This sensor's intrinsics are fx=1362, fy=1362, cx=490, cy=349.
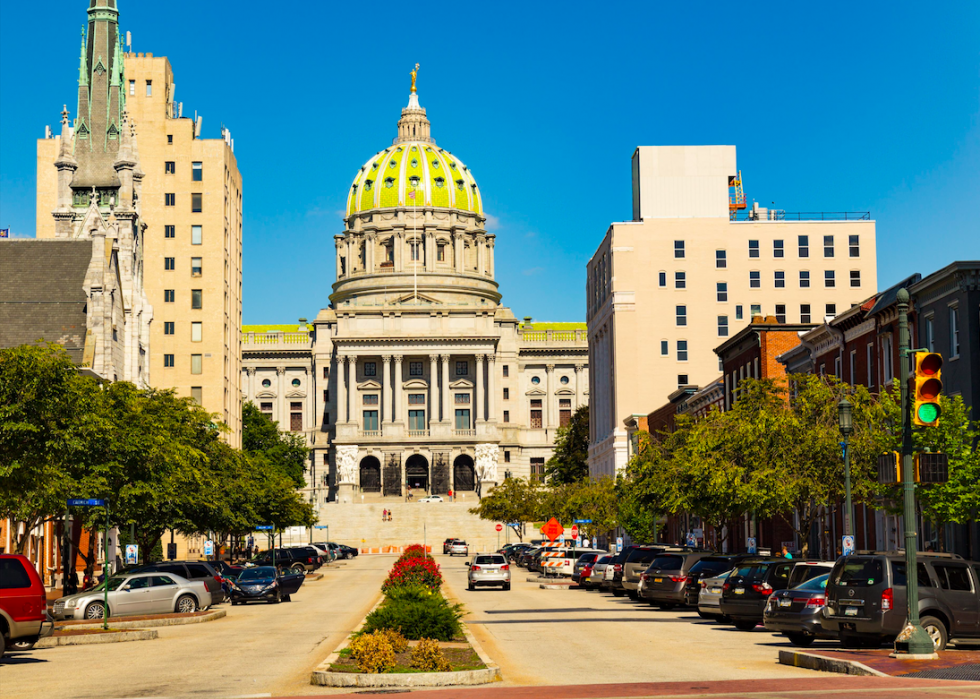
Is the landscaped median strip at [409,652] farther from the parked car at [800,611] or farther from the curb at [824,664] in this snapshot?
the parked car at [800,611]

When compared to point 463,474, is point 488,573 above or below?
below

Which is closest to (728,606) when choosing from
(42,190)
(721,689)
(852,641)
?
(852,641)

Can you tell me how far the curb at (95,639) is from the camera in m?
29.6

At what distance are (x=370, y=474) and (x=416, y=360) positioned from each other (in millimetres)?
14494

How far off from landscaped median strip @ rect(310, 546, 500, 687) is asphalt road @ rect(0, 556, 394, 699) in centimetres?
76

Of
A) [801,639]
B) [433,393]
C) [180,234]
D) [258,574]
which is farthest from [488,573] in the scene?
[433,393]

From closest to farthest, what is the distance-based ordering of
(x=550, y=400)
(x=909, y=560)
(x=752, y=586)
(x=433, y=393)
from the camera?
(x=909, y=560) → (x=752, y=586) → (x=433, y=393) → (x=550, y=400)

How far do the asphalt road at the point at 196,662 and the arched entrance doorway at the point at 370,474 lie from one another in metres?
116

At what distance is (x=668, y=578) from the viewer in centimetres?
3853

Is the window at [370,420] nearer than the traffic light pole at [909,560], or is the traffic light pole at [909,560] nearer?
the traffic light pole at [909,560]

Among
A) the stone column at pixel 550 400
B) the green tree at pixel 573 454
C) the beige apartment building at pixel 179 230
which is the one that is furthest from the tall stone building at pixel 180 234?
the stone column at pixel 550 400

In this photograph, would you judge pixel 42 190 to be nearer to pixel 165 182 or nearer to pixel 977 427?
pixel 165 182

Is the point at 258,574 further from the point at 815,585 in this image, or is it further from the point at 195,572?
the point at 815,585

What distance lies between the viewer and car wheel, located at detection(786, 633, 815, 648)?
85.5 feet
